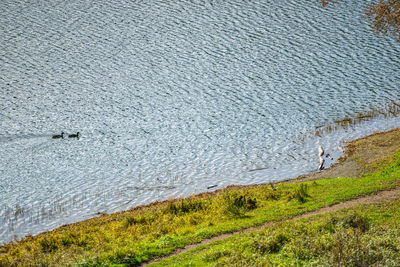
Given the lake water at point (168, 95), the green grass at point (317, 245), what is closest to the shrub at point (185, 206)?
the lake water at point (168, 95)

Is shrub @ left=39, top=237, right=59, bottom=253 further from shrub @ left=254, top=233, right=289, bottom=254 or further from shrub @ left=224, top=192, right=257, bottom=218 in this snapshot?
shrub @ left=254, top=233, right=289, bottom=254

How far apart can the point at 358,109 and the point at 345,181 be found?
15.1m

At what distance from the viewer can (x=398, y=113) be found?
41.0 metres

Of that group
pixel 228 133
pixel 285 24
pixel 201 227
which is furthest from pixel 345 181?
pixel 285 24

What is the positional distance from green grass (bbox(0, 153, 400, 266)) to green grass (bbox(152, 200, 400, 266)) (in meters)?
0.53

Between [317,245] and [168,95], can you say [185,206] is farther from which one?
[168,95]

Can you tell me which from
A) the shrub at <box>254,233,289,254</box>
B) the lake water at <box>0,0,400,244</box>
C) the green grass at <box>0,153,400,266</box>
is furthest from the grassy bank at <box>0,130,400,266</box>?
the shrub at <box>254,233,289,254</box>

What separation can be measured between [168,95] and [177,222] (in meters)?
22.1

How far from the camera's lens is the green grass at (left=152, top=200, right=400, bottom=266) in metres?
15.4

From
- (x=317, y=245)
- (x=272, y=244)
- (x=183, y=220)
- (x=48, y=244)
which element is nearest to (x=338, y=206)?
(x=272, y=244)

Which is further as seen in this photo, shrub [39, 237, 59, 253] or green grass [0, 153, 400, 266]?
shrub [39, 237, 59, 253]

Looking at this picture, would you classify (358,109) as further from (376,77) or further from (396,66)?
(396,66)

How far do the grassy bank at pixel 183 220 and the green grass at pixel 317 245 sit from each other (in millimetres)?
1861

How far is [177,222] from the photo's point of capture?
25.9 meters
